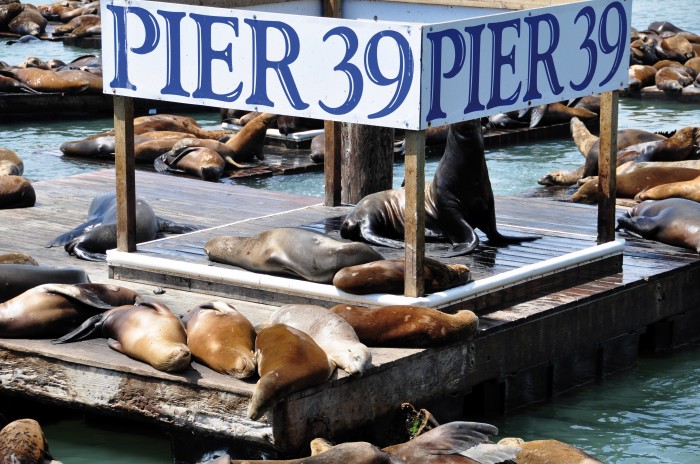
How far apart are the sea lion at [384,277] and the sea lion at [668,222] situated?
2209 millimetres

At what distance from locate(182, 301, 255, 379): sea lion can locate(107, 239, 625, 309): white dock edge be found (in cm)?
60

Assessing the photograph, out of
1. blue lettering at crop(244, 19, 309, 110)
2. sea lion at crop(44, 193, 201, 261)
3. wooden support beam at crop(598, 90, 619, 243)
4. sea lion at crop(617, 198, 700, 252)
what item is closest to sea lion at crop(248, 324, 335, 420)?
blue lettering at crop(244, 19, 309, 110)

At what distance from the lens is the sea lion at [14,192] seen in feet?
30.3

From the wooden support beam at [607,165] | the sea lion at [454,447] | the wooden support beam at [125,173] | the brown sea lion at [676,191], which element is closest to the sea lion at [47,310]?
the wooden support beam at [125,173]

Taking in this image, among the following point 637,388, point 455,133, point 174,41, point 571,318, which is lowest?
point 637,388

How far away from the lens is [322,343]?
18.9ft

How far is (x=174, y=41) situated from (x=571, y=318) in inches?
99.1

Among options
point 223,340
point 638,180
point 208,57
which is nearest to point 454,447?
point 223,340

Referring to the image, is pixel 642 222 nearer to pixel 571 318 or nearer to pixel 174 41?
pixel 571 318

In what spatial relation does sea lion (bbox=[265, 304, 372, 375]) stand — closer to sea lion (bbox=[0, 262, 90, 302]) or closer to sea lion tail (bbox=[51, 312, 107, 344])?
sea lion tail (bbox=[51, 312, 107, 344])

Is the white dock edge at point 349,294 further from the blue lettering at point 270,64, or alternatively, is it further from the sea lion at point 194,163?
the sea lion at point 194,163

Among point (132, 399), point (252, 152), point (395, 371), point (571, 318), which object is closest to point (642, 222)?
point (571, 318)

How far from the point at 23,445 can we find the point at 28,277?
1549mm

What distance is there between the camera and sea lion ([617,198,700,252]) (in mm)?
8109
